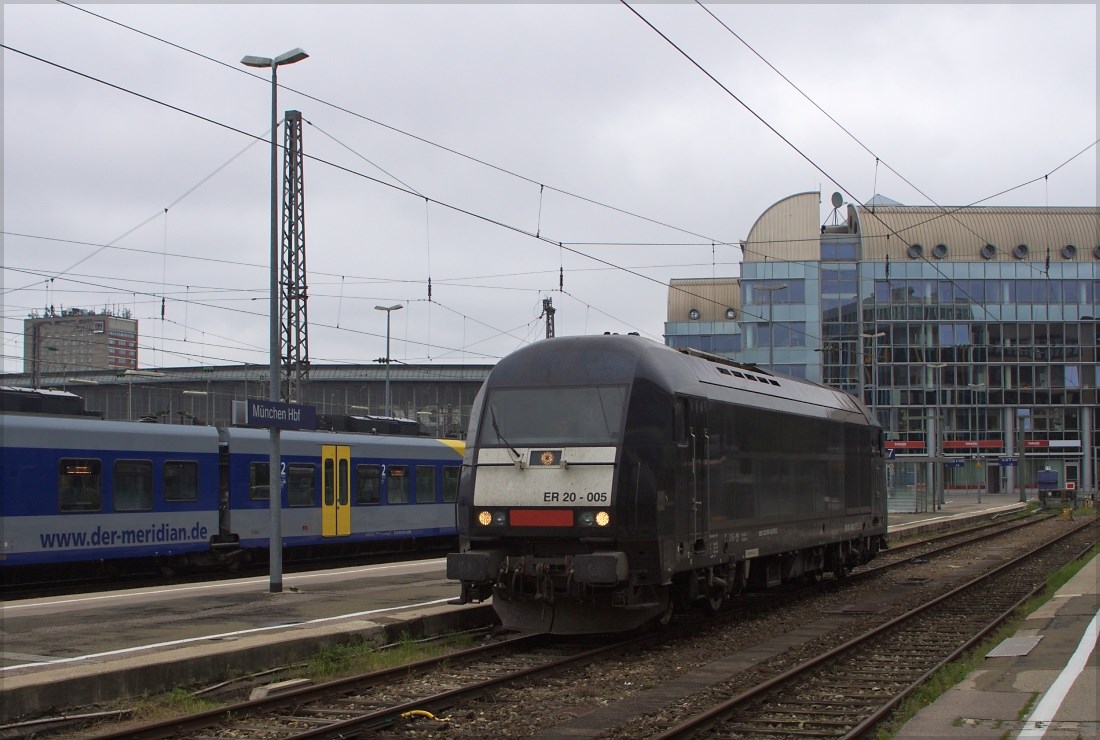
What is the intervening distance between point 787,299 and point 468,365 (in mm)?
24189

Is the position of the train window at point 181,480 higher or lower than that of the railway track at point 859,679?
higher

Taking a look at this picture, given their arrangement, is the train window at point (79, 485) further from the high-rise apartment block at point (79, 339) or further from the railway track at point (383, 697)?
the high-rise apartment block at point (79, 339)

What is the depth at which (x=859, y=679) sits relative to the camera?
37.0ft

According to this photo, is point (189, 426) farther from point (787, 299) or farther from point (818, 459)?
point (787, 299)

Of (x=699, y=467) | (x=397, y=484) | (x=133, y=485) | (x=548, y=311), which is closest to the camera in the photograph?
(x=699, y=467)

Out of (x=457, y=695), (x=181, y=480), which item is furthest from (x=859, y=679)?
(x=181, y=480)

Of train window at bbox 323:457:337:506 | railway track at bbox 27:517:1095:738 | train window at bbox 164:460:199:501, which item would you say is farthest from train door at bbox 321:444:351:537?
railway track at bbox 27:517:1095:738

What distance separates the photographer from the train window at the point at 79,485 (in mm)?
18703

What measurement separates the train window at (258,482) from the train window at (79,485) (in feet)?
11.7

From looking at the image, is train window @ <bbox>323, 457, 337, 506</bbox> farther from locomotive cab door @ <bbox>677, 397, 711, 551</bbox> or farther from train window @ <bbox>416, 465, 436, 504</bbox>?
locomotive cab door @ <bbox>677, 397, 711, 551</bbox>

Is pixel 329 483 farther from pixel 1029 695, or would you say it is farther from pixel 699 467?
pixel 1029 695

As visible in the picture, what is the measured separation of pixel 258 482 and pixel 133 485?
3.03 m

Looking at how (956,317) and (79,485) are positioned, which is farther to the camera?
(956,317)

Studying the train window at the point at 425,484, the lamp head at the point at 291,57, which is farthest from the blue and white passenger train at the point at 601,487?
the train window at the point at 425,484
